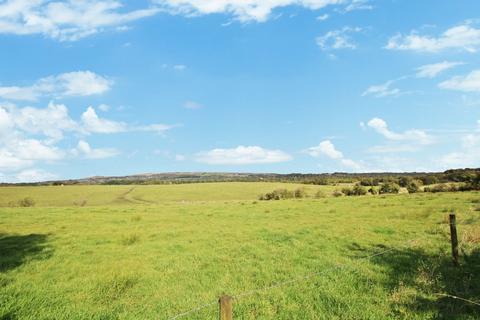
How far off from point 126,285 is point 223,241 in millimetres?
7050

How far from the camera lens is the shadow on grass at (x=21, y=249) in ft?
52.8

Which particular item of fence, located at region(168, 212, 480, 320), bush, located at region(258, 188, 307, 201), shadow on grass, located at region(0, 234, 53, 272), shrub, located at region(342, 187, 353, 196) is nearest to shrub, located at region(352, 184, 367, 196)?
shrub, located at region(342, 187, 353, 196)

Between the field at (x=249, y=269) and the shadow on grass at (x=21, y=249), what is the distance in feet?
0.16

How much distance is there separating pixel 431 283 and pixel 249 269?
544cm

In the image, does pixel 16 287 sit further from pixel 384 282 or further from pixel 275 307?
pixel 384 282

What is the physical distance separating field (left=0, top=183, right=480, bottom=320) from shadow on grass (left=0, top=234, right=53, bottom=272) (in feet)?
0.16

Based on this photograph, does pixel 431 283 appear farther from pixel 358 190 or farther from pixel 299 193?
pixel 299 193

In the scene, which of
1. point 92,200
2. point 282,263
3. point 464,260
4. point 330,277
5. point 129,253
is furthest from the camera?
point 92,200

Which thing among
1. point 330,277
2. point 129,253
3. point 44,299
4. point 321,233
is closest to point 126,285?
point 44,299

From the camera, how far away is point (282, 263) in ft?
45.5

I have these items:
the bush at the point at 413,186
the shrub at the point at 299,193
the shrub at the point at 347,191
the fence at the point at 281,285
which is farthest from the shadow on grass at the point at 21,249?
the shrub at the point at 347,191

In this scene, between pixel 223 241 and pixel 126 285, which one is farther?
pixel 223 241

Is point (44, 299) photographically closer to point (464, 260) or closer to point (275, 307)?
point (275, 307)

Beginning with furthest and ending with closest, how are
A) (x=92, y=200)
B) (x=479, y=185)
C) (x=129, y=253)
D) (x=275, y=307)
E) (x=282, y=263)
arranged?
(x=92, y=200), (x=479, y=185), (x=129, y=253), (x=282, y=263), (x=275, y=307)
